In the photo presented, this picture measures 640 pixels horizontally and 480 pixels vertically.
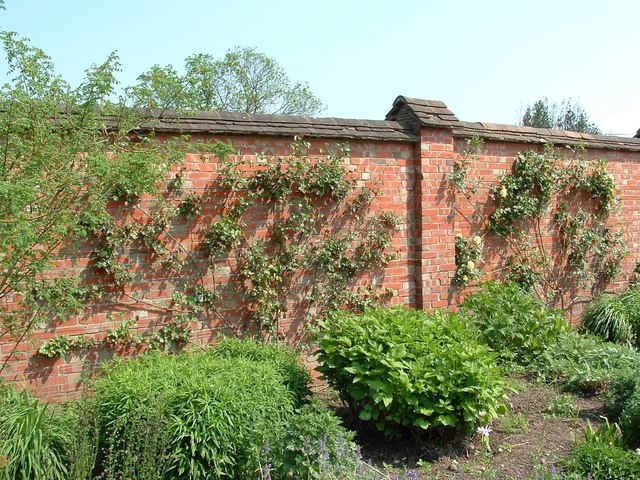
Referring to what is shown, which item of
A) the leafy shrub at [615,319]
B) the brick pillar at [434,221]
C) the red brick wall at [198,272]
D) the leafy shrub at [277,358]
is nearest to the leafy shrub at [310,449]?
the leafy shrub at [277,358]

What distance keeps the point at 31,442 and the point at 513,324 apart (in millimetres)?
4528

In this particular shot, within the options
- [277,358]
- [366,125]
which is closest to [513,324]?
[366,125]

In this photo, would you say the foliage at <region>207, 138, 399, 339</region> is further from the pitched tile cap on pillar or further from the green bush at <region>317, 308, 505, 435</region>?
the green bush at <region>317, 308, 505, 435</region>

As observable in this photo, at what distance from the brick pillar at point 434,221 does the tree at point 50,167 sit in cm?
325

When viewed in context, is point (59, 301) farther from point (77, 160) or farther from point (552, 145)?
point (552, 145)

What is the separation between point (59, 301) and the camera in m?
4.59

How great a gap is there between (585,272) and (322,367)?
5628 mm

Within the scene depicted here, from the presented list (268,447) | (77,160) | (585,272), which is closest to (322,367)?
(268,447)

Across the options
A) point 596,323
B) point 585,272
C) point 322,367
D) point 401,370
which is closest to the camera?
point 401,370

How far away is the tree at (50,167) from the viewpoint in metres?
3.71

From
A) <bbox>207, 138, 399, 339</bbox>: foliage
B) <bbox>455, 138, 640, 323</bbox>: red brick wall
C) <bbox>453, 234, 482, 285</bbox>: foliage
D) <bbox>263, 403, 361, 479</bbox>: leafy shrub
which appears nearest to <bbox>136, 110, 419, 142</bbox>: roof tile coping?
<bbox>207, 138, 399, 339</bbox>: foliage

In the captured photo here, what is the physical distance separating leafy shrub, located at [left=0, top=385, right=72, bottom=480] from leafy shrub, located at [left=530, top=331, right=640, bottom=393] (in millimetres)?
4325

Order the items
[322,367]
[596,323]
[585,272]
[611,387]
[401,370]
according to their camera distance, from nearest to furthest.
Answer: [401,370], [322,367], [611,387], [596,323], [585,272]

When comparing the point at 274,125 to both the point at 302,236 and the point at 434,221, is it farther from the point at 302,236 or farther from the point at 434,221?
the point at 434,221
